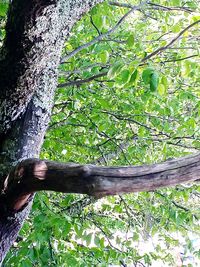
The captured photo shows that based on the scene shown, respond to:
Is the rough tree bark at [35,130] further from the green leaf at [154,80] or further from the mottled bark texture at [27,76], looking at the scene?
the green leaf at [154,80]

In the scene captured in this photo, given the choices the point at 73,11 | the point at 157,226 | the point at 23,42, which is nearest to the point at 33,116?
the point at 23,42

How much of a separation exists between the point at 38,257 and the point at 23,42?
3.75ft

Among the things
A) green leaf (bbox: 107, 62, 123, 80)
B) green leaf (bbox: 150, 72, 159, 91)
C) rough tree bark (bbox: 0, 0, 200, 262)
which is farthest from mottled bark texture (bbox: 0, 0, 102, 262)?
green leaf (bbox: 150, 72, 159, 91)

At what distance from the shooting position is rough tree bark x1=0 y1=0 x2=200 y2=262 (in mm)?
1043

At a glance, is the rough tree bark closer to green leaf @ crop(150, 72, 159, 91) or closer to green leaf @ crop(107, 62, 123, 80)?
green leaf @ crop(107, 62, 123, 80)

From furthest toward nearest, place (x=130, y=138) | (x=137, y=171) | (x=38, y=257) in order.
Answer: (x=130, y=138)
(x=38, y=257)
(x=137, y=171)

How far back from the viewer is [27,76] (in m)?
1.28

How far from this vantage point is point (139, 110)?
319 centimetres

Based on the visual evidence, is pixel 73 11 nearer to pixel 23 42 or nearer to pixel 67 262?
pixel 23 42

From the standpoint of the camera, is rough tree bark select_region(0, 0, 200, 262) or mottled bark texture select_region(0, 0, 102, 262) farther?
mottled bark texture select_region(0, 0, 102, 262)

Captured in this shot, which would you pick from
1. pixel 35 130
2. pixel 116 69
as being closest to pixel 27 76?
pixel 35 130

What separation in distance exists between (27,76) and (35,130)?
24 cm

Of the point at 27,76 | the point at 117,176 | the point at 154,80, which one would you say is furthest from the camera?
the point at 154,80

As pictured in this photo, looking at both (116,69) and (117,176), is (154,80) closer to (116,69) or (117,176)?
(116,69)
